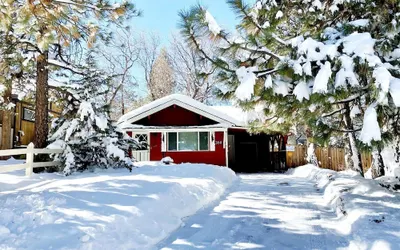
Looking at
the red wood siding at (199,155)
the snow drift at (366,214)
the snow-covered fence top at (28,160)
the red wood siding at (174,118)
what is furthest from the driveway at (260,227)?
the red wood siding at (174,118)

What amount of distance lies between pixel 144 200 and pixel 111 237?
1.64 metres

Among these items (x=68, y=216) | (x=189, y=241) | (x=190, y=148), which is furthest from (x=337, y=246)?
(x=190, y=148)

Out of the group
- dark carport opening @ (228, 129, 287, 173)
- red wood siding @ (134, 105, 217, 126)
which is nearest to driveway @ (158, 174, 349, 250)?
red wood siding @ (134, 105, 217, 126)

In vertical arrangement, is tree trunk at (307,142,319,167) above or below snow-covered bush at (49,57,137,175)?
below

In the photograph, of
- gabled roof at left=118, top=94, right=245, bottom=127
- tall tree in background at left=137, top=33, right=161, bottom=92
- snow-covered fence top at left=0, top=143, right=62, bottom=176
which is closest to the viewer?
snow-covered fence top at left=0, top=143, right=62, bottom=176

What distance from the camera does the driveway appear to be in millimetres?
4227

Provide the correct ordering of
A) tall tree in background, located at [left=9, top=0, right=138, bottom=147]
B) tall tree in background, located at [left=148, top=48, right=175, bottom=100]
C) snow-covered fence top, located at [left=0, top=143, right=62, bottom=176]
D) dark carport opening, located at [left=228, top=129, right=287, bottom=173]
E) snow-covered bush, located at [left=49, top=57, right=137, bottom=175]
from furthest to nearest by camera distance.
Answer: tall tree in background, located at [left=148, top=48, right=175, bottom=100] → dark carport opening, located at [left=228, top=129, right=287, bottom=173] → snow-covered bush, located at [left=49, top=57, right=137, bottom=175] → snow-covered fence top, located at [left=0, top=143, right=62, bottom=176] → tall tree in background, located at [left=9, top=0, right=138, bottom=147]

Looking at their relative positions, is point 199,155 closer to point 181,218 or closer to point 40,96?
point 40,96

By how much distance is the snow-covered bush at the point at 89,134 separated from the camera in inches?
378

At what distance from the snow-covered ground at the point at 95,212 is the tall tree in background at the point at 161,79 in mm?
25329

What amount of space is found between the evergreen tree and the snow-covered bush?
19.9ft

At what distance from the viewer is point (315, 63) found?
3850 millimetres

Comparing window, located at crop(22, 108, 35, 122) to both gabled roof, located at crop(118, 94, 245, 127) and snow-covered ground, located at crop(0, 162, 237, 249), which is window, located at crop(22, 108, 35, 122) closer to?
gabled roof, located at crop(118, 94, 245, 127)

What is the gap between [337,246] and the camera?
161 inches
